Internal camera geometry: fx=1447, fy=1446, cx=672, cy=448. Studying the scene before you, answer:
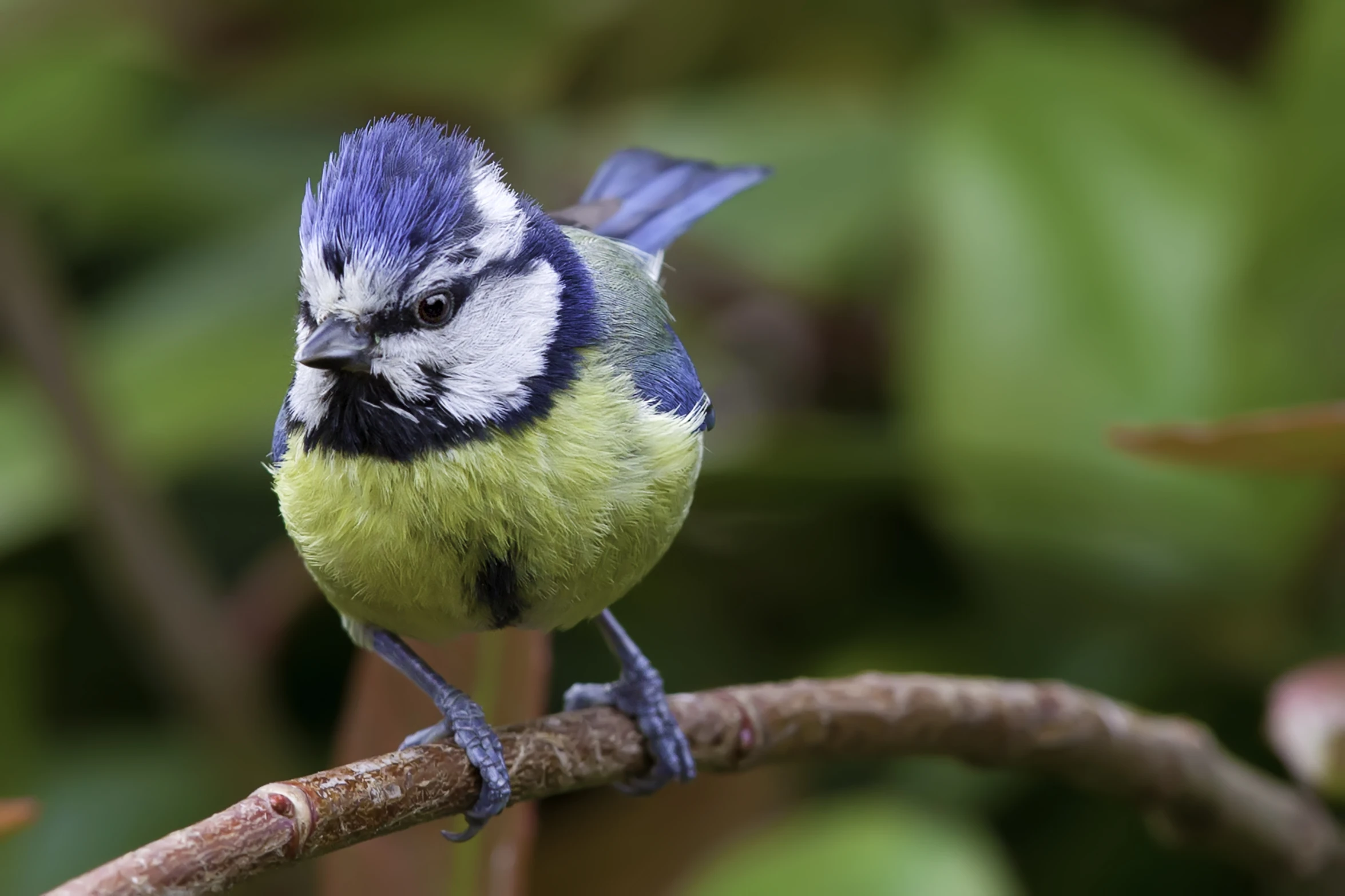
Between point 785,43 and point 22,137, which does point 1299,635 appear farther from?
point 22,137

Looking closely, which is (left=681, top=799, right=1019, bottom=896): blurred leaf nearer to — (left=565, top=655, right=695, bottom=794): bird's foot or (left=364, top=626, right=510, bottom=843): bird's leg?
(left=565, top=655, right=695, bottom=794): bird's foot

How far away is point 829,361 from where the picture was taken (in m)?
2.20

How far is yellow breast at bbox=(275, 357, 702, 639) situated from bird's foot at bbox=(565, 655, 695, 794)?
0.29 ft

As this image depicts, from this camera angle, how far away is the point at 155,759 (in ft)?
5.90

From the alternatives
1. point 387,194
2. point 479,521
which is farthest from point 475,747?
point 387,194

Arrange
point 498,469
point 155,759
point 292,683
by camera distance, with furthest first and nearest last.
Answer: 1. point 292,683
2. point 155,759
3. point 498,469

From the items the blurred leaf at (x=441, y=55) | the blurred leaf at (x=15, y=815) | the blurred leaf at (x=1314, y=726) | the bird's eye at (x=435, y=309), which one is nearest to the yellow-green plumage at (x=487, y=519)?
the bird's eye at (x=435, y=309)

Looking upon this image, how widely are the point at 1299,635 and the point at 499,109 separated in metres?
1.28

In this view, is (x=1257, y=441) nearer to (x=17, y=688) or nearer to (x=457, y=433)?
(x=457, y=433)

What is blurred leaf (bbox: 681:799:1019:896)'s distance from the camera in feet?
4.50

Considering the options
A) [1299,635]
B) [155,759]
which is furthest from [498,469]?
[1299,635]

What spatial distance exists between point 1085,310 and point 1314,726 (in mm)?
827

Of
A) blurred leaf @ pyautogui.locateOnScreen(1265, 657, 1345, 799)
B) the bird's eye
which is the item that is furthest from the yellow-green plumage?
blurred leaf @ pyautogui.locateOnScreen(1265, 657, 1345, 799)

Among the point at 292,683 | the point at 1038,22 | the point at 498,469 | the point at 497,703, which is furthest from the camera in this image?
the point at 1038,22
